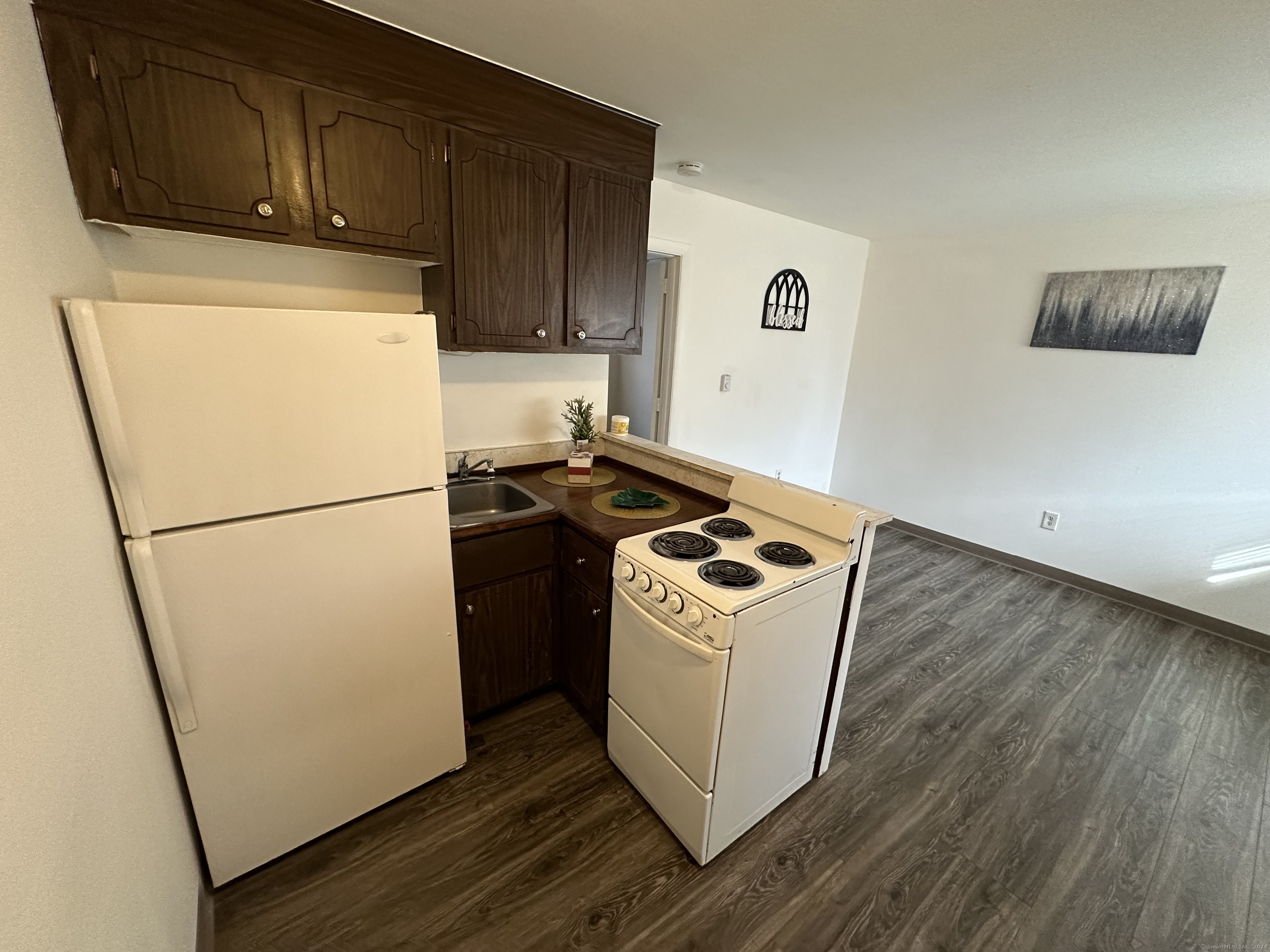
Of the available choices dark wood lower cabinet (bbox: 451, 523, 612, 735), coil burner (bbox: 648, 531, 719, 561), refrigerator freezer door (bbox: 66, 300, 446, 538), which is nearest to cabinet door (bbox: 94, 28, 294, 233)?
refrigerator freezer door (bbox: 66, 300, 446, 538)

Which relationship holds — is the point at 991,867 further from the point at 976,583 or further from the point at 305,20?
the point at 305,20

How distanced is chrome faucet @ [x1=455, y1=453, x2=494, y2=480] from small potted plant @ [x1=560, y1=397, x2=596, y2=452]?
43 centimetres

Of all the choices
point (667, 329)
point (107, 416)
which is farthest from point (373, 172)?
point (667, 329)

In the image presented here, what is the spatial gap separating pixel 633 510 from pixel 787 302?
2.58 meters

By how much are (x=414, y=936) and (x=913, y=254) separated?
16.2 feet

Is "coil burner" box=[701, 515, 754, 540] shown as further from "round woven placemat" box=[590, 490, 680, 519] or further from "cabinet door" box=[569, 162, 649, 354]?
"cabinet door" box=[569, 162, 649, 354]

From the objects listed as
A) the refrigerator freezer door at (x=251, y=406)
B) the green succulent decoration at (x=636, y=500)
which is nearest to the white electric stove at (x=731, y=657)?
the green succulent decoration at (x=636, y=500)

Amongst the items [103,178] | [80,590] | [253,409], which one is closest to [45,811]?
[80,590]

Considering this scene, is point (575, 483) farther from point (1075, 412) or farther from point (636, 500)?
point (1075, 412)

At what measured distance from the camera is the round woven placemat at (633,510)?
1.88 m

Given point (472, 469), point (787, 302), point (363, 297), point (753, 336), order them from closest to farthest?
1. point (363, 297)
2. point (472, 469)
3. point (753, 336)
4. point (787, 302)

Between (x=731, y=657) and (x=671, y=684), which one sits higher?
(x=731, y=657)

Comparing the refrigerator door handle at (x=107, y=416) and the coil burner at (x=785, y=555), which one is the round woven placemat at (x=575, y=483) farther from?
Answer: the refrigerator door handle at (x=107, y=416)

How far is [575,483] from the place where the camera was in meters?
2.24
